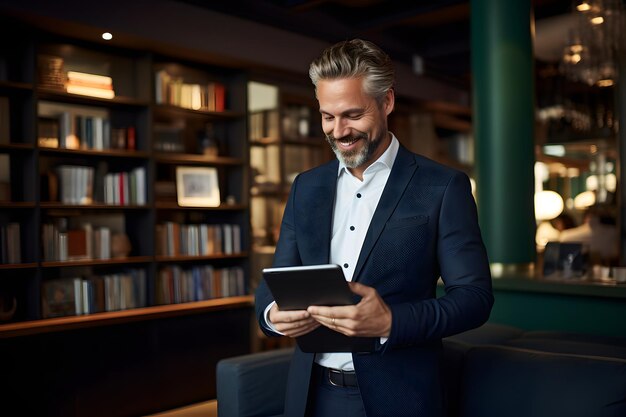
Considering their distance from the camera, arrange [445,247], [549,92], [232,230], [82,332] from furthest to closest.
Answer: [549,92] → [232,230] → [82,332] → [445,247]

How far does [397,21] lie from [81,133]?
3.64 meters

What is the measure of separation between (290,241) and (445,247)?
0.47 metres

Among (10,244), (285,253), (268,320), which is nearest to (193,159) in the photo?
(10,244)

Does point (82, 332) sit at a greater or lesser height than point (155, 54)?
lesser

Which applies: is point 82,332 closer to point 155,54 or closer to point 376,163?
point 155,54

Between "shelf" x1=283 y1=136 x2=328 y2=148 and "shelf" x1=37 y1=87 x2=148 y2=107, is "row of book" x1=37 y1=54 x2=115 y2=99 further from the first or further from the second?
"shelf" x1=283 y1=136 x2=328 y2=148

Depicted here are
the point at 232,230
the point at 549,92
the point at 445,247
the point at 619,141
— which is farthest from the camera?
the point at 549,92

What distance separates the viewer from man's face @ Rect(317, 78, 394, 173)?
1618 millimetres

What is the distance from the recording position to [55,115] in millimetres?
4715

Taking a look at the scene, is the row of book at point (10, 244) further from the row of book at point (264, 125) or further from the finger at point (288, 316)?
the finger at point (288, 316)

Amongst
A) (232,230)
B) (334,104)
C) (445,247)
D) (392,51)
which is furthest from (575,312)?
(392,51)

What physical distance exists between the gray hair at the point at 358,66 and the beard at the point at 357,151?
0.11 m

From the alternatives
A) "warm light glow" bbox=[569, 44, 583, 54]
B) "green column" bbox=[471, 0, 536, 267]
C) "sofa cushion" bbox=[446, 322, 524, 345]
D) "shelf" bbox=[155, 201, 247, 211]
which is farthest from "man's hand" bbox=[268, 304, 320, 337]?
"warm light glow" bbox=[569, 44, 583, 54]

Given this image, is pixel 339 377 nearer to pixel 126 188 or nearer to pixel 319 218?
pixel 319 218
